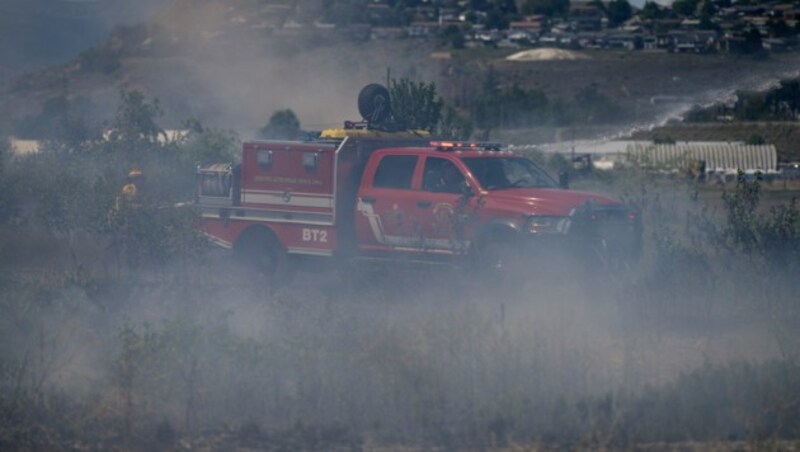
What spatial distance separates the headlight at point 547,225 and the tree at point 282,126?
17.3m

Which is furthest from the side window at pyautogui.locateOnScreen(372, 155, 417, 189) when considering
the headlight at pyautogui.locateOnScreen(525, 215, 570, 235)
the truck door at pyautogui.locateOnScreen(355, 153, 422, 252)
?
the headlight at pyautogui.locateOnScreen(525, 215, 570, 235)

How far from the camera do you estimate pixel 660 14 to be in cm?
6000

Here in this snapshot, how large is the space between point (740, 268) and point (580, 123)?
30.8m

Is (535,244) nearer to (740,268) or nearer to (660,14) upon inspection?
(740,268)

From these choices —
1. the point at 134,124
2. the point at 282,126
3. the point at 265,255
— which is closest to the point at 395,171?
the point at 265,255

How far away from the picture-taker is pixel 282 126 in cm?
3803

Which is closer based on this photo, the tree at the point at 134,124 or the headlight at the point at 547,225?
the headlight at the point at 547,225

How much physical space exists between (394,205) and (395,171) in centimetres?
55

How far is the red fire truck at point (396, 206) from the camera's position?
15156 mm

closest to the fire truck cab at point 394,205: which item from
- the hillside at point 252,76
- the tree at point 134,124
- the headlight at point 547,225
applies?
the headlight at point 547,225

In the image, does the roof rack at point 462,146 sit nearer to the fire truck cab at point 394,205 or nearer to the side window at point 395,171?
the fire truck cab at point 394,205

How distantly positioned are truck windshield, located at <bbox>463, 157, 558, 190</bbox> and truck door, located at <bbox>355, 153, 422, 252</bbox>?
81 cm

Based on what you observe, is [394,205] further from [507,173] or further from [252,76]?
[252,76]

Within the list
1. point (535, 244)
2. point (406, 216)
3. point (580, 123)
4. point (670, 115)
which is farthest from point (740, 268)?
point (580, 123)
